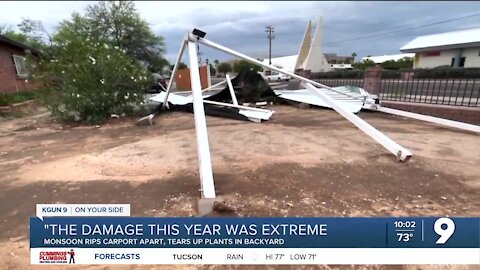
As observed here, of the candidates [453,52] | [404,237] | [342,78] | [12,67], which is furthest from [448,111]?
[12,67]

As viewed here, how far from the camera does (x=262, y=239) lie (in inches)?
81.7

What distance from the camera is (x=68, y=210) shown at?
257 centimetres

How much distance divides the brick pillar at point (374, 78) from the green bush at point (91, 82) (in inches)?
340

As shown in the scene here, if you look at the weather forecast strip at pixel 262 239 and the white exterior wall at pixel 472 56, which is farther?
the white exterior wall at pixel 472 56

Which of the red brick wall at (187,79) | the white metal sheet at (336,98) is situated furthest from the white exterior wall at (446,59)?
the red brick wall at (187,79)

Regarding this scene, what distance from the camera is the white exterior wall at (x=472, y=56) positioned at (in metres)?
5.21

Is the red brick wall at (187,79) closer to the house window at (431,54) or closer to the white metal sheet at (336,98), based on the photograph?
the white metal sheet at (336,98)

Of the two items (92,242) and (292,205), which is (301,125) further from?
(92,242)

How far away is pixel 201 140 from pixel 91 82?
7.33 metres

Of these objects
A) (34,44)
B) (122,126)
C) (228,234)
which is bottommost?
(122,126)

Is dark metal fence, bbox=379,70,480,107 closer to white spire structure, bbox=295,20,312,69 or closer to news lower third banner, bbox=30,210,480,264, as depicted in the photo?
news lower third banner, bbox=30,210,480,264

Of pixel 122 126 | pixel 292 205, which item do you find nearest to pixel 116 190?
pixel 292 205

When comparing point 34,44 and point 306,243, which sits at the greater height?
point 34,44

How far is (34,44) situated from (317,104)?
74.9 ft
